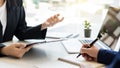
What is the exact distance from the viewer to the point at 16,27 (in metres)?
1.67

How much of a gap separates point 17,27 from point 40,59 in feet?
2.02

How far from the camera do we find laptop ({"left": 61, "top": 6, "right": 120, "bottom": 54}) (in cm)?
125

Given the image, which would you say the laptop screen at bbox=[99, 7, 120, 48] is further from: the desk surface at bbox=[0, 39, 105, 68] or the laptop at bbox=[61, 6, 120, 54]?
the desk surface at bbox=[0, 39, 105, 68]

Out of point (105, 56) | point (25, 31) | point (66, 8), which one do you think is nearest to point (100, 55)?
point (105, 56)

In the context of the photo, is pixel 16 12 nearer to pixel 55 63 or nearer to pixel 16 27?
pixel 16 27

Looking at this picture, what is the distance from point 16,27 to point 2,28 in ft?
0.50

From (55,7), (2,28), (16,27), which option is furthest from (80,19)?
(2,28)

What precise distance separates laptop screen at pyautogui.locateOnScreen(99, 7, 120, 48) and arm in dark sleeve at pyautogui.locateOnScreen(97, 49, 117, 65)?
0.49 ft

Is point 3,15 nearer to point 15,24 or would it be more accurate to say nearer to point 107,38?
point 15,24

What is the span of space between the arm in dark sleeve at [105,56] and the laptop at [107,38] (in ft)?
0.48

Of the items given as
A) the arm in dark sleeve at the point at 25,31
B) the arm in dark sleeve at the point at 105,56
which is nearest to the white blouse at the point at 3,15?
the arm in dark sleeve at the point at 25,31

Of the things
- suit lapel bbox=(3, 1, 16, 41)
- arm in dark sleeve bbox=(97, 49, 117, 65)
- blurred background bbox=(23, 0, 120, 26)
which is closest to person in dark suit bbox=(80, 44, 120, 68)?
arm in dark sleeve bbox=(97, 49, 117, 65)

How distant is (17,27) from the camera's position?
1684mm

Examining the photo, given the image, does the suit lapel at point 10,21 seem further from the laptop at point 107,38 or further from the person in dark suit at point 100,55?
the person in dark suit at point 100,55
